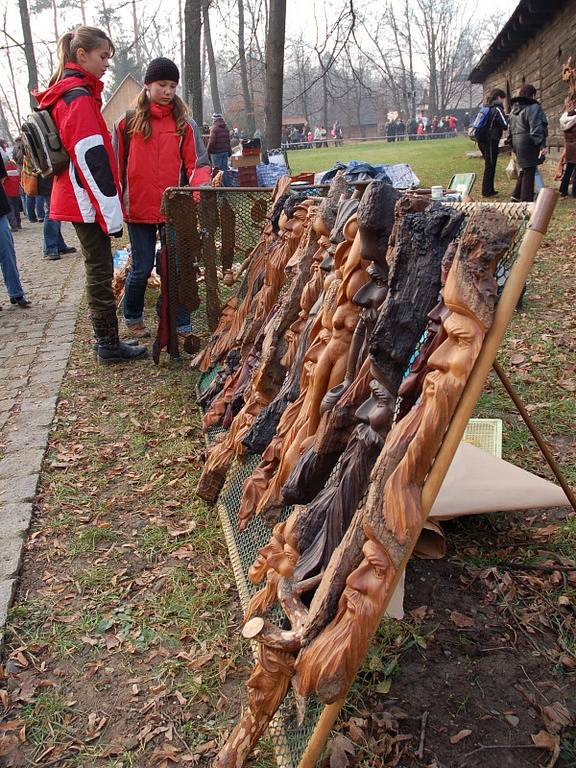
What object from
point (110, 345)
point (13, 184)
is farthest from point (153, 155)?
point (13, 184)

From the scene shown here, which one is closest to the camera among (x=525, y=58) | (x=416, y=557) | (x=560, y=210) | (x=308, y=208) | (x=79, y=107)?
(x=416, y=557)

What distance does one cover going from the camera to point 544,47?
1338 cm

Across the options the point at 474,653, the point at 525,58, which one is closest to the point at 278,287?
the point at 474,653

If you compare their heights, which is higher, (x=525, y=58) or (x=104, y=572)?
(x=525, y=58)

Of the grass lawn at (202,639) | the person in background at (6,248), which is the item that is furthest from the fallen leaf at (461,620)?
the person in background at (6,248)

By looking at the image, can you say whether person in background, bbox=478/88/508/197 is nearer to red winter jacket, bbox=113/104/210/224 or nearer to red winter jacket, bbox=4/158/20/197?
red winter jacket, bbox=113/104/210/224

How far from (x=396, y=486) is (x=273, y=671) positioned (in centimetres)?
57

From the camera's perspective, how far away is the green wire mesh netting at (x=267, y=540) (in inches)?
55.6

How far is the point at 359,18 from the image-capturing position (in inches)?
349

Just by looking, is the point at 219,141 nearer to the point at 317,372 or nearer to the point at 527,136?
the point at 527,136

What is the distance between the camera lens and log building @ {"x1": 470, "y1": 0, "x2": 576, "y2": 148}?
11.7 metres

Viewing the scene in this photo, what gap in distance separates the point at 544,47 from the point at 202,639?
1494 centimetres

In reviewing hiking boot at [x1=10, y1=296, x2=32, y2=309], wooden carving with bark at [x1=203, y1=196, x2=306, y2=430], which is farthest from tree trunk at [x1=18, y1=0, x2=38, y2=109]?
wooden carving with bark at [x1=203, y1=196, x2=306, y2=430]

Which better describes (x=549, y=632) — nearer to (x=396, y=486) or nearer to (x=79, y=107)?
(x=396, y=486)
